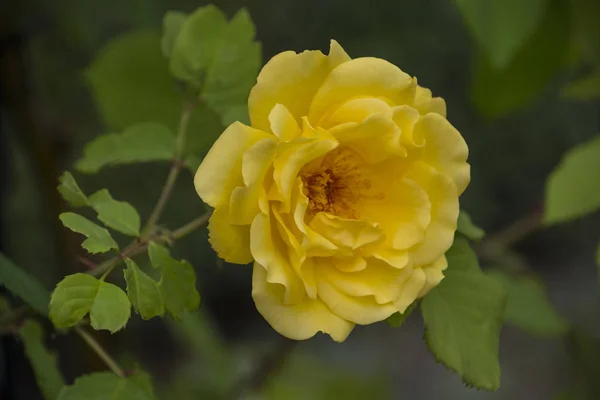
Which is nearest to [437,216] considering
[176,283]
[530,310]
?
[176,283]

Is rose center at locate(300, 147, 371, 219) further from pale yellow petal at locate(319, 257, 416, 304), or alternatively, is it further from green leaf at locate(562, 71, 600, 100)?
green leaf at locate(562, 71, 600, 100)

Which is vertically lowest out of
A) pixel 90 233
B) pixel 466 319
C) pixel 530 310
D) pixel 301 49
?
pixel 530 310

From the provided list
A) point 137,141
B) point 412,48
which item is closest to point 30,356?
point 137,141

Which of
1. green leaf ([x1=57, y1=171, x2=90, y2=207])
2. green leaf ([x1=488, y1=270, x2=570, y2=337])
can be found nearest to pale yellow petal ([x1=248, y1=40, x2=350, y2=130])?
green leaf ([x1=57, y1=171, x2=90, y2=207])

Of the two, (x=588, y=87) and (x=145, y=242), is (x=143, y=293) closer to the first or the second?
(x=145, y=242)

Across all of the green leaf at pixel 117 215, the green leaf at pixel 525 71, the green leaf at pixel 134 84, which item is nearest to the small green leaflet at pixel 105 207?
the green leaf at pixel 117 215

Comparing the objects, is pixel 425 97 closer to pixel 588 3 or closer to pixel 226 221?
pixel 226 221
